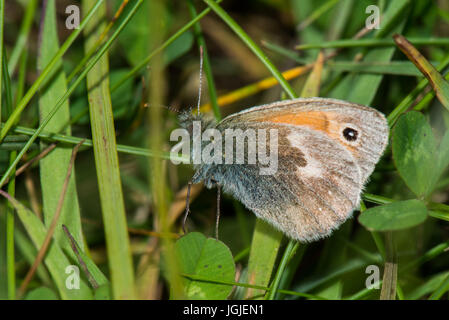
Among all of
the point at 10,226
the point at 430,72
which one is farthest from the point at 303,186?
the point at 10,226

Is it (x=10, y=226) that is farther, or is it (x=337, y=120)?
(x=337, y=120)

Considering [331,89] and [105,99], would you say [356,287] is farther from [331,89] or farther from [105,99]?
[105,99]

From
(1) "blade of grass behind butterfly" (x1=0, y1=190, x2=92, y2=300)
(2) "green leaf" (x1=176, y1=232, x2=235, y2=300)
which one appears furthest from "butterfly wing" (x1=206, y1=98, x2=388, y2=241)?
(1) "blade of grass behind butterfly" (x1=0, y1=190, x2=92, y2=300)

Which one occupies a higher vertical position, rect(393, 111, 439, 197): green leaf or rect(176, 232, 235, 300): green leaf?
rect(393, 111, 439, 197): green leaf

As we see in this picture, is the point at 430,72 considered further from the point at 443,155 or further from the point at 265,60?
the point at 265,60

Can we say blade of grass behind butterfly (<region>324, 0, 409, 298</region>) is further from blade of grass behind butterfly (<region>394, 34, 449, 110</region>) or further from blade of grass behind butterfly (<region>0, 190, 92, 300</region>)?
blade of grass behind butterfly (<region>0, 190, 92, 300</region>)

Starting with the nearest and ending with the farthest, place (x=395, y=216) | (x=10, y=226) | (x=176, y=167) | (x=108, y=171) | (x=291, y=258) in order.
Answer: (x=395, y=216), (x=108, y=171), (x=10, y=226), (x=291, y=258), (x=176, y=167)
